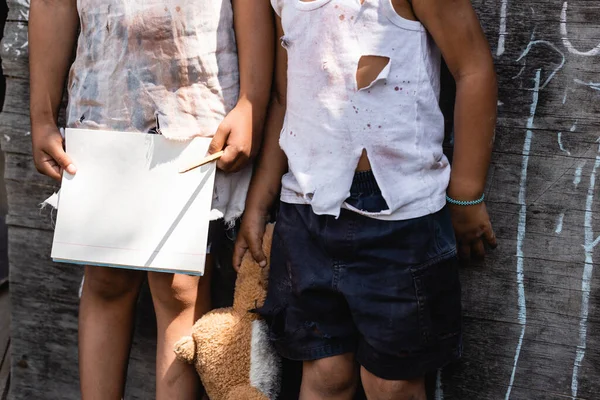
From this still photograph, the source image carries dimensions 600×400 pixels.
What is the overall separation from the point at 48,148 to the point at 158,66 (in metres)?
0.31

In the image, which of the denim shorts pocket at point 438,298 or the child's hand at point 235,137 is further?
the child's hand at point 235,137

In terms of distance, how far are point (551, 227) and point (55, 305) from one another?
1.35 meters

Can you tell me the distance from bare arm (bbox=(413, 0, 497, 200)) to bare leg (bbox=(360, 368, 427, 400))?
0.38 metres

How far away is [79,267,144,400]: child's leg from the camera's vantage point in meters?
1.54

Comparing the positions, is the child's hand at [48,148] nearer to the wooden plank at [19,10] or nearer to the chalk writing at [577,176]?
the wooden plank at [19,10]

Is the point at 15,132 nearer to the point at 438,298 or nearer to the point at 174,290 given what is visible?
the point at 174,290

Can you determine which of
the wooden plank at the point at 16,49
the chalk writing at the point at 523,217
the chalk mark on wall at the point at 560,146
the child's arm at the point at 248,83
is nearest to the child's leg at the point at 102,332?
the child's arm at the point at 248,83

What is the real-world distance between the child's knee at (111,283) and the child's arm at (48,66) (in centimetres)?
23

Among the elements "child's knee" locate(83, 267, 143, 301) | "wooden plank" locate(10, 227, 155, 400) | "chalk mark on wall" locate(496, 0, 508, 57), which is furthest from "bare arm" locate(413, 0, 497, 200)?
"wooden plank" locate(10, 227, 155, 400)

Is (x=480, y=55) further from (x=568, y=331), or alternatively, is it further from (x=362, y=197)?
(x=568, y=331)

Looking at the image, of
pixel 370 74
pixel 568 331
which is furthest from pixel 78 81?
pixel 568 331

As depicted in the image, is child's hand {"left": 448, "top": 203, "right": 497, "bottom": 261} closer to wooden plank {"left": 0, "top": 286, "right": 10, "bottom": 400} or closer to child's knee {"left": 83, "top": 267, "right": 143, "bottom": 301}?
child's knee {"left": 83, "top": 267, "right": 143, "bottom": 301}

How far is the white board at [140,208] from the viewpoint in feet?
4.51

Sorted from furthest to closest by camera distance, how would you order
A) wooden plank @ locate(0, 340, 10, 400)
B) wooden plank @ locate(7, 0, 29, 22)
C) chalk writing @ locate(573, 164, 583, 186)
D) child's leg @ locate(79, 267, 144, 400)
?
wooden plank @ locate(0, 340, 10, 400) < wooden plank @ locate(7, 0, 29, 22) < child's leg @ locate(79, 267, 144, 400) < chalk writing @ locate(573, 164, 583, 186)
